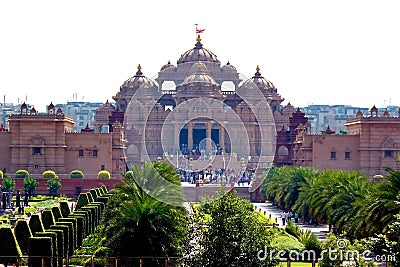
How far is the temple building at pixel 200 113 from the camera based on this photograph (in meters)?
89.6

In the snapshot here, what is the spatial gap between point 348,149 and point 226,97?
115 feet

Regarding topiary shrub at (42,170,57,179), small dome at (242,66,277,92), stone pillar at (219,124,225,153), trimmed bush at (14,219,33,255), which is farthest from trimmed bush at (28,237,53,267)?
small dome at (242,66,277,92)

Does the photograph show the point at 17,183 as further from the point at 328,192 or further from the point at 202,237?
the point at 202,237

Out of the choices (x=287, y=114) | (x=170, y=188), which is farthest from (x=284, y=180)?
(x=287, y=114)

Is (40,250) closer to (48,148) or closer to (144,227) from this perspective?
(144,227)

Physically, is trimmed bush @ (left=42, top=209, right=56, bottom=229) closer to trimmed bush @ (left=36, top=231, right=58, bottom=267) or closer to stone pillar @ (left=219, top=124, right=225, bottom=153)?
trimmed bush @ (left=36, top=231, right=58, bottom=267)

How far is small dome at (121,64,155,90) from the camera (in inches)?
3900

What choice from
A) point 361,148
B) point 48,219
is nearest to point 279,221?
point 48,219

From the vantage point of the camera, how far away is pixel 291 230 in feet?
113

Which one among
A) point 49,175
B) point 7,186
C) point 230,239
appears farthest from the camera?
point 49,175

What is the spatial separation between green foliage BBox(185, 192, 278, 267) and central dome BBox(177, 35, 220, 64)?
8277cm

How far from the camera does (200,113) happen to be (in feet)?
303

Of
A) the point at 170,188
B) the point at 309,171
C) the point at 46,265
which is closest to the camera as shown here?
the point at 46,265

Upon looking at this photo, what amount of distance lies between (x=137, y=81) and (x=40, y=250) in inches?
2911
